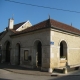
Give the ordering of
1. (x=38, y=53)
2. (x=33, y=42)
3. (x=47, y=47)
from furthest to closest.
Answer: (x=38, y=53), (x=33, y=42), (x=47, y=47)

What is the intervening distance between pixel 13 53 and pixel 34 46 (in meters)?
5.35

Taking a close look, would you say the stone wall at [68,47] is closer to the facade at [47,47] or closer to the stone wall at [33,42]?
the facade at [47,47]

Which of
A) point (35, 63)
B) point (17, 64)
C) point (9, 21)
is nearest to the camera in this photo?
point (35, 63)

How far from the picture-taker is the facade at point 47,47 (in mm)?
15727

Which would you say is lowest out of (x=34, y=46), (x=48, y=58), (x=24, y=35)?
(x=48, y=58)

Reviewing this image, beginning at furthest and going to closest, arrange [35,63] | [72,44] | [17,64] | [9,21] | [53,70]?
[9,21] < [17,64] < [72,44] < [35,63] < [53,70]

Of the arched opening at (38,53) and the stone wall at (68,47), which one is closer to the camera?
the stone wall at (68,47)

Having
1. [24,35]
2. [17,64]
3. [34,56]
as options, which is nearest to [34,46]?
[34,56]

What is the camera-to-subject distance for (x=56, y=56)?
1616 centimetres

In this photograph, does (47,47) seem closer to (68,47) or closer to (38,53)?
(38,53)

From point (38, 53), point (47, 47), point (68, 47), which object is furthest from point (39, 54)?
point (68, 47)

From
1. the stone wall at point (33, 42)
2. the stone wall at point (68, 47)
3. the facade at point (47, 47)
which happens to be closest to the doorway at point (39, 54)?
the facade at point (47, 47)

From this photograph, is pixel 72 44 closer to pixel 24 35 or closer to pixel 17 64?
pixel 24 35

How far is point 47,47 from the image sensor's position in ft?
51.7
